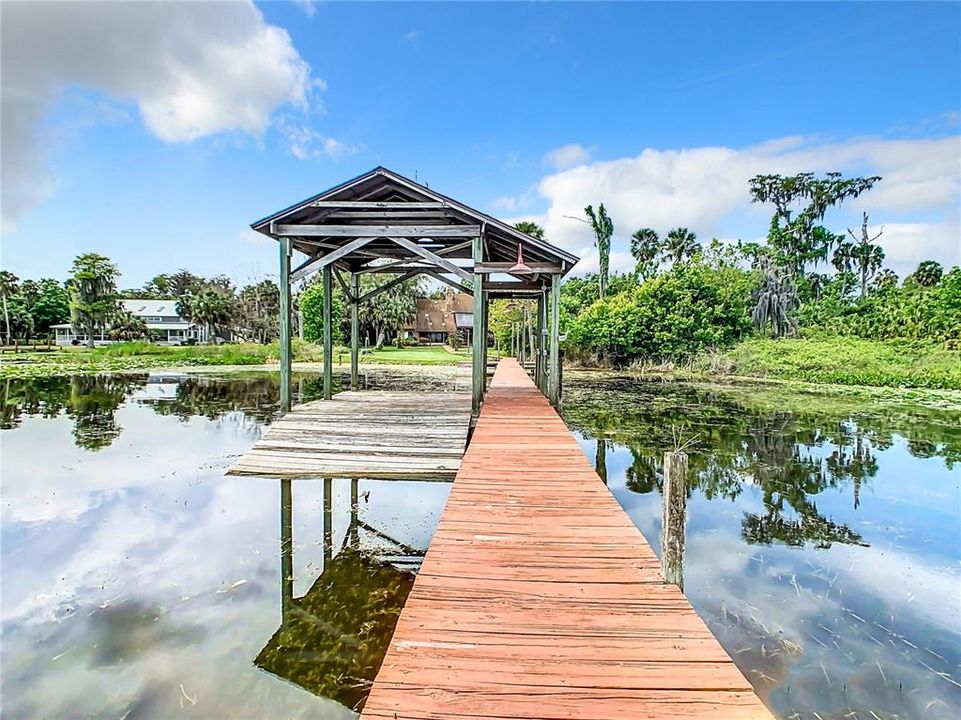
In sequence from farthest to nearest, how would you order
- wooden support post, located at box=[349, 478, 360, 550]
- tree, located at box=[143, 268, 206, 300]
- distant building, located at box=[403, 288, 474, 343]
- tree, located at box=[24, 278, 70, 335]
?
tree, located at box=[143, 268, 206, 300] → distant building, located at box=[403, 288, 474, 343] → tree, located at box=[24, 278, 70, 335] → wooden support post, located at box=[349, 478, 360, 550]

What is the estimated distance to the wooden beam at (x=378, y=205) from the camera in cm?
946

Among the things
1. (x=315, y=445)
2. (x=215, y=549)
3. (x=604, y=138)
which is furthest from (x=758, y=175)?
(x=215, y=549)

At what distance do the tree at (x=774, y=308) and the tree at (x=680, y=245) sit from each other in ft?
36.2

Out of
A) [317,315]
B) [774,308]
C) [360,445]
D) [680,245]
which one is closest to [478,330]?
[360,445]

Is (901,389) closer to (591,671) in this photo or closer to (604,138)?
(604,138)

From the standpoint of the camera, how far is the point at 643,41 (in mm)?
21109

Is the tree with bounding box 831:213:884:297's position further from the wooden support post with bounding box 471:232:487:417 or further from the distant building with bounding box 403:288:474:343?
the wooden support post with bounding box 471:232:487:417

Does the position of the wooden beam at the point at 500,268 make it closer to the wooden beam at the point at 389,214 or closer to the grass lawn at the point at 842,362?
the wooden beam at the point at 389,214

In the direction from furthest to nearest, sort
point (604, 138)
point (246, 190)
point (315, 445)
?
1. point (246, 190)
2. point (604, 138)
3. point (315, 445)

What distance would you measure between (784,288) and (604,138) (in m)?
15.5

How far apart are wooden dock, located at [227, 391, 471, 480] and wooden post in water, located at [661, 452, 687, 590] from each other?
501 cm

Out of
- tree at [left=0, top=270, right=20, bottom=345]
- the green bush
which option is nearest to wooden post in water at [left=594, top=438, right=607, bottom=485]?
the green bush

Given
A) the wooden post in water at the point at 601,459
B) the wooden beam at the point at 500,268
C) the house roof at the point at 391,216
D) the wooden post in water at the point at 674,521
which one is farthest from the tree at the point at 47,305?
the wooden post in water at the point at 674,521

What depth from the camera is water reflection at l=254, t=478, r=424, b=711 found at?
3.80m
